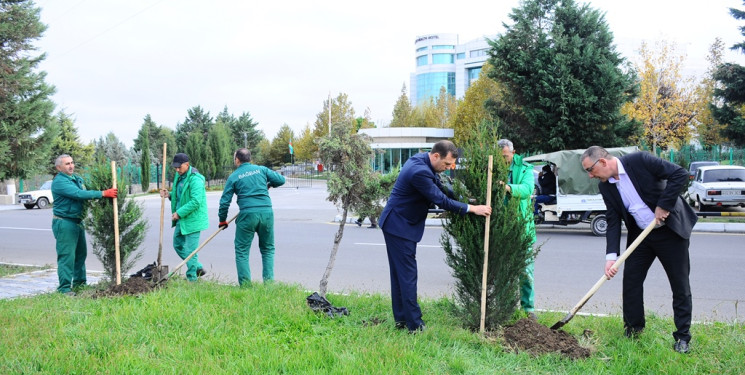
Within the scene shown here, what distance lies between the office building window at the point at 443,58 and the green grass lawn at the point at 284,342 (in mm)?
98592

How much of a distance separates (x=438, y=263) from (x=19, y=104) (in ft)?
30.8

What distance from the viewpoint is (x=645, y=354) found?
4.39 m

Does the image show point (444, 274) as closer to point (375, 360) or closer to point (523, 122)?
point (375, 360)

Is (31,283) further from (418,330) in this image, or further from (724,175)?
(724,175)

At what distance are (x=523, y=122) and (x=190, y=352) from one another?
2002 cm

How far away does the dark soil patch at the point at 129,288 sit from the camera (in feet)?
20.9

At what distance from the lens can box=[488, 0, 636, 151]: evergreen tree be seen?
67.1 feet

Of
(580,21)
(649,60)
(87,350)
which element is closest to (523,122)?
(580,21)

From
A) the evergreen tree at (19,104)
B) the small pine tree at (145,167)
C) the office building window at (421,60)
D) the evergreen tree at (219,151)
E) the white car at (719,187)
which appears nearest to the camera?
the evergreen tree at (19,104)

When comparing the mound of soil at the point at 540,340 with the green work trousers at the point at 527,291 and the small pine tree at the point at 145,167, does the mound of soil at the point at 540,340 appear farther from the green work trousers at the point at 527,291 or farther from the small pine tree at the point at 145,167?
the small pine tree at the point at 145,167

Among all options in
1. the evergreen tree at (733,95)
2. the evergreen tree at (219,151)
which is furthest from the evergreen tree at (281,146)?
the evergreen tree at (733,95)

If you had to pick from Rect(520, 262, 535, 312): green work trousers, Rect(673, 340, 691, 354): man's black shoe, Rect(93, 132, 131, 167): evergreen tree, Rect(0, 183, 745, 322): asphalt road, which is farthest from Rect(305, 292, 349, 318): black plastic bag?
Rect(93, 132, 131, 167): evergreen tree

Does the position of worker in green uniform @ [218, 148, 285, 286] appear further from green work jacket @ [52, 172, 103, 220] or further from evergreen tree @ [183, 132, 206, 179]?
evergreen tree @ [183, 132, 206, 179]

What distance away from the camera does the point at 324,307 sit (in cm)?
560
